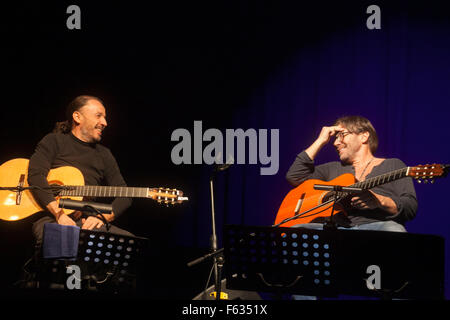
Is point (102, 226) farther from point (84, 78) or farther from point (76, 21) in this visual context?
point (76, 21)

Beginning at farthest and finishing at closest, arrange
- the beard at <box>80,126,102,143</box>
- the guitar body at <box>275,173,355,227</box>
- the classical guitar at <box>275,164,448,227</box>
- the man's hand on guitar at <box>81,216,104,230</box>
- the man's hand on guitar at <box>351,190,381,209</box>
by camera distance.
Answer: the beard at <box>80,126,102,143</box> → the man's hand on guitar at <box>81,216,104,230</box> → the guitar body at <box>275,173,355,227</box> → the man's hand on guitar at <box>351,190,381,209</box> → the classical guitar at <box>275,164,448,227</box>

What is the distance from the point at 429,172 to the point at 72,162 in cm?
287

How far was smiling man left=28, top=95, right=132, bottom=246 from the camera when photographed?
3420 mm

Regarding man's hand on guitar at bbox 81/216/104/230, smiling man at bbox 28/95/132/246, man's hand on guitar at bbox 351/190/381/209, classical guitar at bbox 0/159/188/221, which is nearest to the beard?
smiling man at bbox 28/95/132/246

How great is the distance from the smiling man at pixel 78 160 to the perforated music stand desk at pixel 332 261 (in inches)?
58.7

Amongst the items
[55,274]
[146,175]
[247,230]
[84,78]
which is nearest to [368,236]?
[247,230]

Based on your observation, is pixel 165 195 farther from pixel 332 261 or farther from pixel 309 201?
pixel 332 261

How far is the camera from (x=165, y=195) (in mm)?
3559

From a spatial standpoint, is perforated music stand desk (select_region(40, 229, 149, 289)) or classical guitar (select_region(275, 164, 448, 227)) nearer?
perforated music stand desk (select_region(40, 229, 149, 289))

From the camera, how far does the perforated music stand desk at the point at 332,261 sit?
7.00 ft

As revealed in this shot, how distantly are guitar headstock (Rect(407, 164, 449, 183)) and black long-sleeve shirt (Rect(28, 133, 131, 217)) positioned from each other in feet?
7.82

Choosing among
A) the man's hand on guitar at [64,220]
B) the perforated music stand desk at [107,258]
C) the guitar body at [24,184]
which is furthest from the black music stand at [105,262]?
the guitar body at [24,184]

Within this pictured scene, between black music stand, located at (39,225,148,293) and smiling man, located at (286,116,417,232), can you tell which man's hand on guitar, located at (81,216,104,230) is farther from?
smiling man, located at (286,116,417,232)

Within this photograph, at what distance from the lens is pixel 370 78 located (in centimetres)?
387
